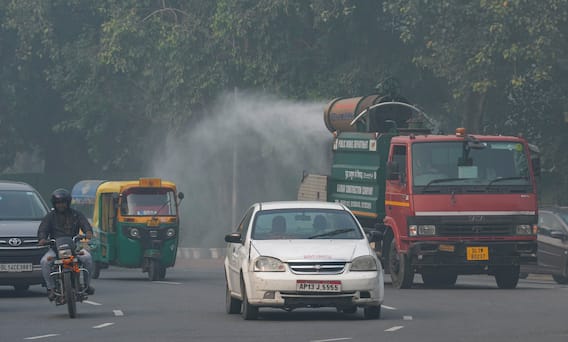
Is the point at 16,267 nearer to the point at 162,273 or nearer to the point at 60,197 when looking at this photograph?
the point at 60,197

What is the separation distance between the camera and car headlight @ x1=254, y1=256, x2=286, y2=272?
1791cm

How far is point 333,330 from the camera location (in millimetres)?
16797

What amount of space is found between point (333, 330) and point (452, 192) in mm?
8235

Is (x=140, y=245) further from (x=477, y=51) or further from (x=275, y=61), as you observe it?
(x=275, y=61)

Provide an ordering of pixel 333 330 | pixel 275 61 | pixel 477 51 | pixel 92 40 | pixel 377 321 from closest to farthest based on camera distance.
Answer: pixel 333 330 → pixel 377 321 → pixel 477 51 → pixel 275 61 → pixel 92 40

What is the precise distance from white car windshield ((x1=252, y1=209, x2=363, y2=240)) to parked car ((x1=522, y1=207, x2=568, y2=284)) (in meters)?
11.0

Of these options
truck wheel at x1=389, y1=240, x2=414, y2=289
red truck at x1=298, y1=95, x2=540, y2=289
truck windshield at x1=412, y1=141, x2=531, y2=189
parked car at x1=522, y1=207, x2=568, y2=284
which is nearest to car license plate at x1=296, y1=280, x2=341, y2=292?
red truck at x1=298, y1=95, x2=540, y2=289

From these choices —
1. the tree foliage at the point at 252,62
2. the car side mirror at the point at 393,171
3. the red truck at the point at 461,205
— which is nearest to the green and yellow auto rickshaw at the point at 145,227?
the red truck at the point at 461,205

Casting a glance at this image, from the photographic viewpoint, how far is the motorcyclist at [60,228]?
1969cm

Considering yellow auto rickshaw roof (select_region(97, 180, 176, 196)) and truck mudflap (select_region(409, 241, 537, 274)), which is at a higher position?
yellow auto rickshaw roof (select_region(97, 180, 176, 196))

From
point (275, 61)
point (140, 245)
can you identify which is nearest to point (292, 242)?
point (140, 245)

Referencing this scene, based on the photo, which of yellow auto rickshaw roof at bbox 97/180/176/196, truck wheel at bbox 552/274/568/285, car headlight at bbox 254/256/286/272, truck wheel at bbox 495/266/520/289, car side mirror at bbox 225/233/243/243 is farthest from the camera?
yellow auto rickshaw roof at bbox 97/180/176/196

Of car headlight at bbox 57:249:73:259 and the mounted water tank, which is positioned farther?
the mounted water tank

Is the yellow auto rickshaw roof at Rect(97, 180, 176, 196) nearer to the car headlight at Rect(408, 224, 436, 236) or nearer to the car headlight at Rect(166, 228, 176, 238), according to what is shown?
the car headlight at Rect(166, 228, 176, 238)
